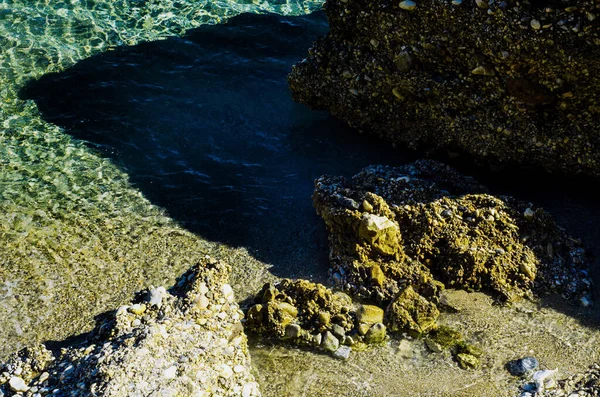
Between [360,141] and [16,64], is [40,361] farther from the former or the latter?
[16,64]

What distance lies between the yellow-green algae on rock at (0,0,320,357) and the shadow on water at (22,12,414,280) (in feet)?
0.83

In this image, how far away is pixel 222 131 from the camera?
9391 millimetres

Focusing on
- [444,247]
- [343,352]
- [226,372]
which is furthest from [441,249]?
[226,372]

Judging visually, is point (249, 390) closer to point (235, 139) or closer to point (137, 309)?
point (137, 309)

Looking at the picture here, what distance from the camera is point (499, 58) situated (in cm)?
730

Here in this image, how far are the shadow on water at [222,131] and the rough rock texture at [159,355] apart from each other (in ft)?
4.23

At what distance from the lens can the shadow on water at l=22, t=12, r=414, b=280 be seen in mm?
7953

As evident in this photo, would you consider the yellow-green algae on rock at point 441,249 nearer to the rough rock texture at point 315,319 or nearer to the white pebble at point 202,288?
the rough rock texture at point 315,319

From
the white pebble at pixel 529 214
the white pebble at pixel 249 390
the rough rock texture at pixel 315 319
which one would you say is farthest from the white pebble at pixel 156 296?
the white pebble at pixel 529 214

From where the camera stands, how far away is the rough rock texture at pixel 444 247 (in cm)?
673

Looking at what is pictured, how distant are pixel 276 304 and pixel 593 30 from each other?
3.77 m

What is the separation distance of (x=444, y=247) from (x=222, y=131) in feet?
12.0

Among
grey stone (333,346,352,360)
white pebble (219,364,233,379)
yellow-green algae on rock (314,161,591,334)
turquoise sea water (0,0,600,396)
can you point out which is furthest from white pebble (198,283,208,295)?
yellow-green algae on rock (314,161,591,334)

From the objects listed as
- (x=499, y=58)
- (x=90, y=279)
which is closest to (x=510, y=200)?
(x=499, y=58)
